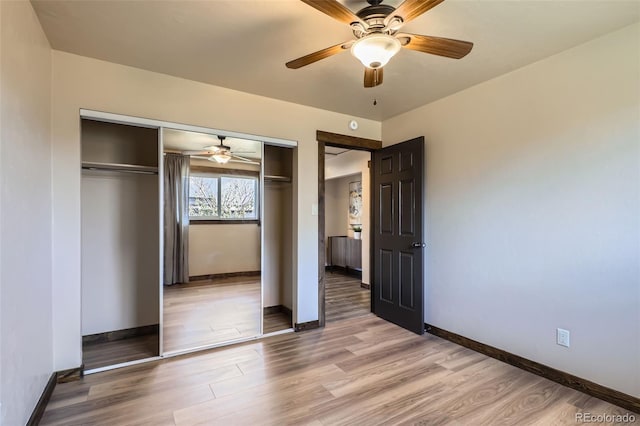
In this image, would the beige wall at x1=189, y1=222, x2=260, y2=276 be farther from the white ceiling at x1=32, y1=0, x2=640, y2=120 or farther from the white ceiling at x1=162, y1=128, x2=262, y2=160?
the white ceiling at x1=32, y1=0, x2=640, y2=120

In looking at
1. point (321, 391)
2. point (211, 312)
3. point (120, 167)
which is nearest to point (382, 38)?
point (321, 391)

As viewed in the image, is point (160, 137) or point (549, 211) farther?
point (160, 137)

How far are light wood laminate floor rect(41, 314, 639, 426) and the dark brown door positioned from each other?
0.65m

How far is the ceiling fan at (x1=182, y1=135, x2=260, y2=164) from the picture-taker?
3068mm

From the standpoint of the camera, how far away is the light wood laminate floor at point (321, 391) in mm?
1949

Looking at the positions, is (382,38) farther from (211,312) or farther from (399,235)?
(211,312)

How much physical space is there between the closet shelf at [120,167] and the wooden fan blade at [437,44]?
2551 mm

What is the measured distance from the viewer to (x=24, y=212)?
176 centimetres

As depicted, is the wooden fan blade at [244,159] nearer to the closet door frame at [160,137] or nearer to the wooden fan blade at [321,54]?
the closet door frame at [160,137]


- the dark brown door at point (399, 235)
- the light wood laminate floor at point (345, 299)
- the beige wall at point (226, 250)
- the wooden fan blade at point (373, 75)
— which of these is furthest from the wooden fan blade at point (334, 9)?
the light wood laminate floor at point (345, 299)

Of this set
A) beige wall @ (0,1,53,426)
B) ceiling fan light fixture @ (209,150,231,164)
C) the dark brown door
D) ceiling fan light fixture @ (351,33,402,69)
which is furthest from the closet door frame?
ceiling fan light fixture @ (351,33,402,69)

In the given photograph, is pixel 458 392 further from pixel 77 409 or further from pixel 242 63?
pixel 242 63

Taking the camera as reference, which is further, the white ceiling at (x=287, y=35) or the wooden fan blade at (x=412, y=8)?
the white ceiling at (x=287, y=35)

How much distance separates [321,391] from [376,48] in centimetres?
233
